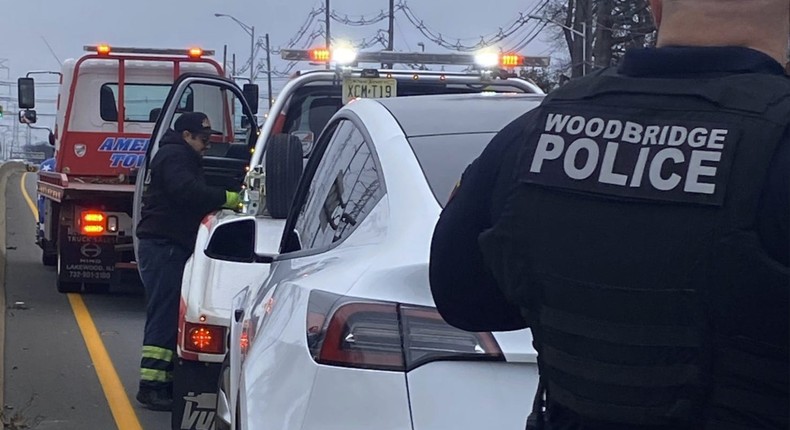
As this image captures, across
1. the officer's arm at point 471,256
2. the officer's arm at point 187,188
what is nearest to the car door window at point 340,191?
the officer's arm at point 471,256

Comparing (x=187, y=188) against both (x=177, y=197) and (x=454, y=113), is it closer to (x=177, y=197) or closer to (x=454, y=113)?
(x=177, y=197)

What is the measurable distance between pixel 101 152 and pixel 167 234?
6.31m

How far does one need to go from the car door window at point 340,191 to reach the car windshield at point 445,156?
135 mm

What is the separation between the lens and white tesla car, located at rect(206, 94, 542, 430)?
2875mm

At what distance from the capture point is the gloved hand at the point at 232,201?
841cm

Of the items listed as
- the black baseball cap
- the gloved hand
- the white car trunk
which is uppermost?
the black baseball cap

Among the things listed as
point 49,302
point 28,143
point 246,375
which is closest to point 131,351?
point 49,302

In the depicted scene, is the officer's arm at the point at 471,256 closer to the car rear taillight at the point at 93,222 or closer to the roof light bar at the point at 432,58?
the roof light bar at the point at 432,58

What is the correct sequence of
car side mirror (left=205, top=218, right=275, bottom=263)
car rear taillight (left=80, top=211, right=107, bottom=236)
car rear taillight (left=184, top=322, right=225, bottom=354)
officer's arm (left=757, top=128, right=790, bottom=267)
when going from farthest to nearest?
car rear taillight (left=80, top=211, right=107, bottom=236) → car rear taillight (left=184, top=322, right=225, bottom=354) → car side mirror (left=205, top=218, right=275, bottom=263) → officer's arm (left=757, top=128, right=790, bottom=267)

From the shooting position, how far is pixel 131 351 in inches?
424

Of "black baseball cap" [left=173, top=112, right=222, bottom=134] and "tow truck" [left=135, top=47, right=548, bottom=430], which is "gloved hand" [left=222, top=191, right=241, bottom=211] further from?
"black baseball cap" [left=173, top=112, right=222, bottom=134]

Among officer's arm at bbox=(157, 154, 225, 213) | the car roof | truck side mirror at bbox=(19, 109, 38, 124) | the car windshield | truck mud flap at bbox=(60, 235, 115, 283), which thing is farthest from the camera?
truck side mirror at bbox=(19, 109, 38, 124)

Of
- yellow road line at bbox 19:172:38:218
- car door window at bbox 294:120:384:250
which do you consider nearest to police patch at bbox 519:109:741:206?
car door window at bbox 294:120:384:250

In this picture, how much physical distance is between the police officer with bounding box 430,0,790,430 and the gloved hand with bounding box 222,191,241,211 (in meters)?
6.26
